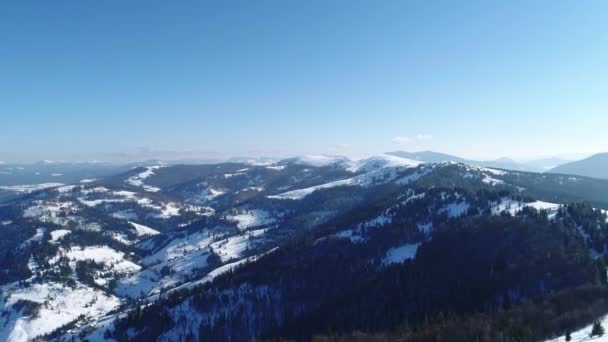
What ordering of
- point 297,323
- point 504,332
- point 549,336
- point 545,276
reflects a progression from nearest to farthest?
1. point 549,336
2. point 504,332
3. point 545,276
4. point 297,323

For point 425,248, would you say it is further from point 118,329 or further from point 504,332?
point 118,329

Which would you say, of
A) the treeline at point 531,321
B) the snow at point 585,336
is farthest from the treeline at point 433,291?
the snow at point 585,336

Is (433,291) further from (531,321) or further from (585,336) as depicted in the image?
(585,336)

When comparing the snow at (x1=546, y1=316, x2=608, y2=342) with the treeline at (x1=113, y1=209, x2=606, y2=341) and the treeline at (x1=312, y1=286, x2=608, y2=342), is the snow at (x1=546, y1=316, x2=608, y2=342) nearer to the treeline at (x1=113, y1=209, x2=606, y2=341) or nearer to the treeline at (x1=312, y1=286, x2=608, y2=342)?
the treeline at (x1=312, y1=286, x2=608, y2=342)

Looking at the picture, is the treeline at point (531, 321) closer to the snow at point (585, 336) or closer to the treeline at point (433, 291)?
the treeline at point (433, 291)

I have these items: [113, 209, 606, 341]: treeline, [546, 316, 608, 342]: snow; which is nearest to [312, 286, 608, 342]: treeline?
[113, 209, 606, 341]: treeline

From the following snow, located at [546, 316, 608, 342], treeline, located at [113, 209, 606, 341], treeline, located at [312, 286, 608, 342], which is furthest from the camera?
treeline, located at [113, 209, 606, 341]

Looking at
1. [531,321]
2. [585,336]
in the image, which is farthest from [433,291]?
[585,336]

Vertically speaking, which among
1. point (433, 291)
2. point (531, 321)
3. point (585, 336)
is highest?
point (585, 336)

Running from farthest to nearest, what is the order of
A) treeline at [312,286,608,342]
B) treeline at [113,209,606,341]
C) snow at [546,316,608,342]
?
treeline at [113,209,606,341], treeline at [312,286,608,342], snow at [546,316,608,342]

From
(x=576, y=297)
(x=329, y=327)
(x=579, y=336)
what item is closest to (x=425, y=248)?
(x=329, y=327)

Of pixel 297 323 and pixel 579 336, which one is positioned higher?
pixel 579 336
